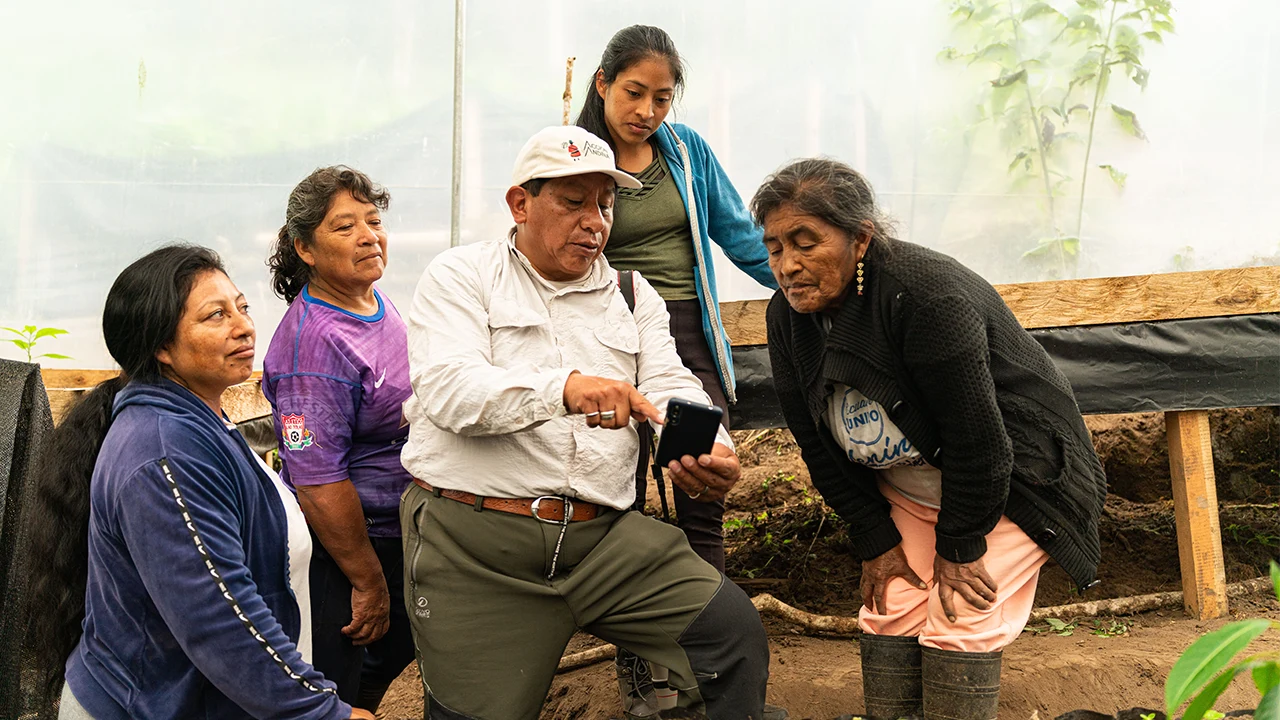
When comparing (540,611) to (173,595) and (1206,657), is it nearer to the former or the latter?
(173,595)

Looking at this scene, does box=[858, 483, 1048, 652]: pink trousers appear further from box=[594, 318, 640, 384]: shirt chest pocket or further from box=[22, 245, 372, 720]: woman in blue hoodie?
box=[22, 245, 372, 720]: woman in blue hoodie

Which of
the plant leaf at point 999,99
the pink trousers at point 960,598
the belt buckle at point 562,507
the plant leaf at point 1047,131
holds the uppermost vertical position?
the plant leaf at point 999,99

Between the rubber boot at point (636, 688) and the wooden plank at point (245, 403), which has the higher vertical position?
the wooden plank at point (245, 403)

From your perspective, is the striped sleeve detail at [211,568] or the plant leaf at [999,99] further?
the plant leaf at [999,99]

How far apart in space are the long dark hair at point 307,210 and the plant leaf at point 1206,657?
8.17 ft

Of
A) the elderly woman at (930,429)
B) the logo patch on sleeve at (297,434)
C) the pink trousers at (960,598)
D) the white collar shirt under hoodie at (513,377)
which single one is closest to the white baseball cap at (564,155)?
the white collar shirt under hoodie at (513,377)

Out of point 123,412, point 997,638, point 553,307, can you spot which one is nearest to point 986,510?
point 997,638

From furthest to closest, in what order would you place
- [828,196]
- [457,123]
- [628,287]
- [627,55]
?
[457,123]
[627,55]
[628,287]
[828,196]

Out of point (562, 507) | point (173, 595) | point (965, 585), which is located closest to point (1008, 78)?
point (965, 585)

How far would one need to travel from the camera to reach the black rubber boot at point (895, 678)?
110 inches

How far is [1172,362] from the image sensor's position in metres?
3.84

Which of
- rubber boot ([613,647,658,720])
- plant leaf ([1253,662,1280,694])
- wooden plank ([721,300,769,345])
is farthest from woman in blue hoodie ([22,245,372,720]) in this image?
wooden plank ([721,300,769,345])

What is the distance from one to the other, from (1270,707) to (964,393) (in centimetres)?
141

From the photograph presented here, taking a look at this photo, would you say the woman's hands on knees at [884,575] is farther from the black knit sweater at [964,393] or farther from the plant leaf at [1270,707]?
the plant leaf at [1270,707]
